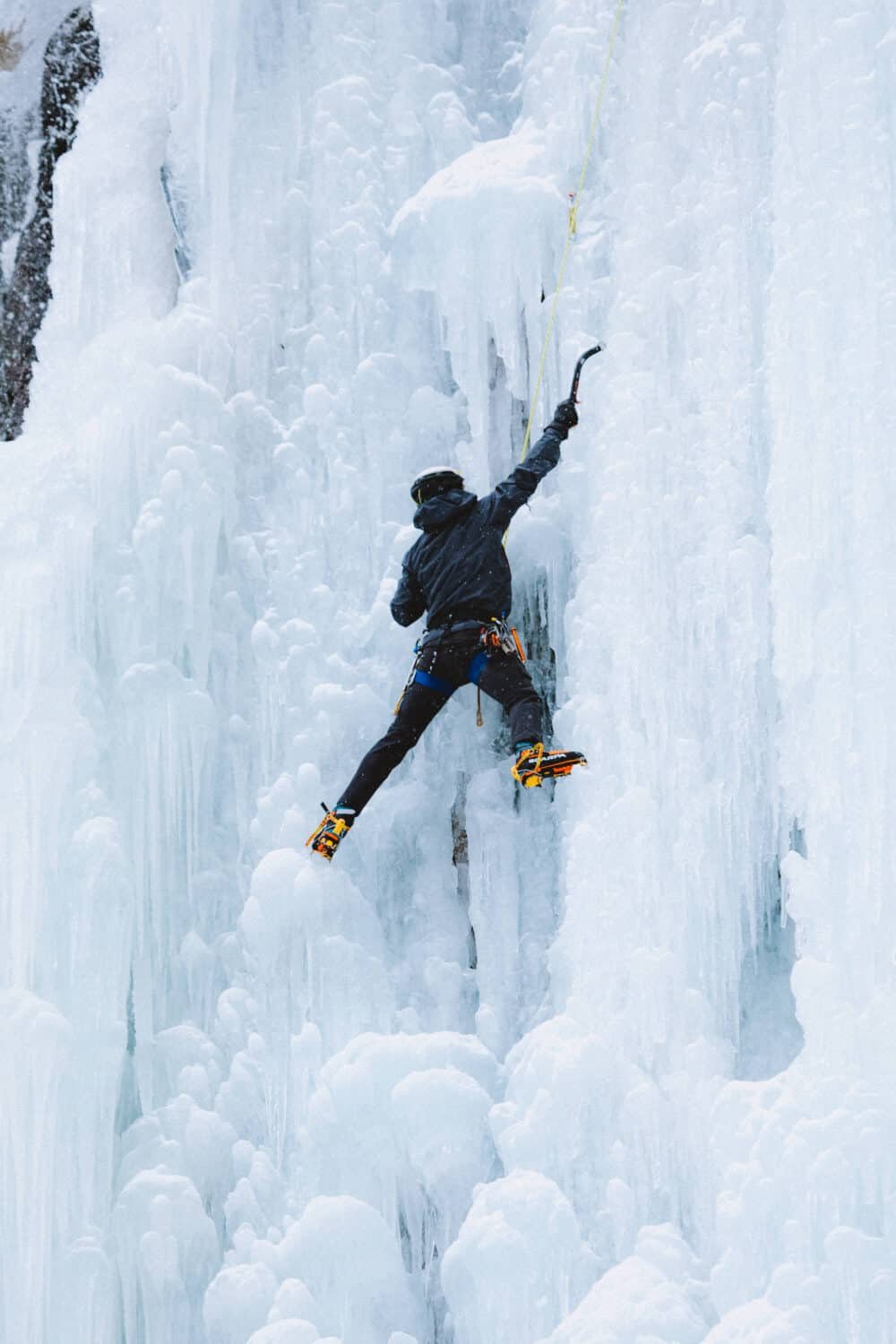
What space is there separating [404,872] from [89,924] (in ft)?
3.81

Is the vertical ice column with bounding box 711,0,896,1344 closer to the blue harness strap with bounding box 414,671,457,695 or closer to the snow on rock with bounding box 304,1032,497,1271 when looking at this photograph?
the snow on rock with bounding box 304,1032,497,1271

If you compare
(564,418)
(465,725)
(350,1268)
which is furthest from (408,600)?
(350,1268)

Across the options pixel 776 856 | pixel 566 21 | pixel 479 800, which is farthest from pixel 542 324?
pixel 776 856

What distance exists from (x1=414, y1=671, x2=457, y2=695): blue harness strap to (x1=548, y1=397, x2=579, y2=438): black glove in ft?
3.21

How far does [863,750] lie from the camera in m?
4.69

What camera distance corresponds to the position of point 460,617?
5332 millimetres

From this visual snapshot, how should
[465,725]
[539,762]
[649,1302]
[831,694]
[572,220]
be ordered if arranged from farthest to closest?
1. [572,220]
2. [465,725]
3. [539,762]
4. [831,694]
5. [649,1302]

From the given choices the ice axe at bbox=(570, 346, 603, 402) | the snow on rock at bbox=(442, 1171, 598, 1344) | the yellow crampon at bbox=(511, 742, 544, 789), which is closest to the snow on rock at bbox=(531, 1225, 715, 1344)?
the snow on rock at bbox=(442, 1171, 598, 1344)

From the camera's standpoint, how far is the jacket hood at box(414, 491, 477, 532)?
5422mm

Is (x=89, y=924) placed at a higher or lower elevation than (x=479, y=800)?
lower

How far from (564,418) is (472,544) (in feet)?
1.87

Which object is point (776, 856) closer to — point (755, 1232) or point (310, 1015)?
point (755, 1232)

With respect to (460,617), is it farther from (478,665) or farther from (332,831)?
(332,831)

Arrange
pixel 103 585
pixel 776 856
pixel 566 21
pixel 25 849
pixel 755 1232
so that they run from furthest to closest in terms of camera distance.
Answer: pixel 566 21 < pixel 103 585 < pixel 25 849 < pixel 776 856 < pixel 755 1232
